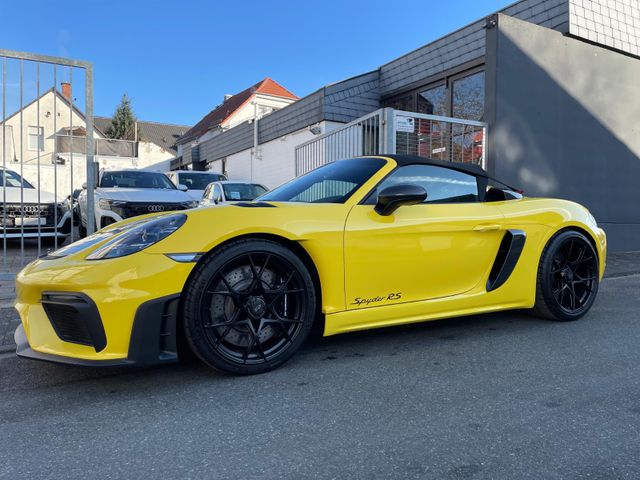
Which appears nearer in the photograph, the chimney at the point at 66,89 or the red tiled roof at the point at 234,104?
the chimney at the point at 66,89

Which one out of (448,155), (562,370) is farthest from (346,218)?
(448,155)

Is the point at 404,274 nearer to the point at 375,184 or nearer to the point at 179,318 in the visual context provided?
the point at 375,184

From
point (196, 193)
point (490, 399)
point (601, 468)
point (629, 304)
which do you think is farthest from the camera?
point (196, 193)

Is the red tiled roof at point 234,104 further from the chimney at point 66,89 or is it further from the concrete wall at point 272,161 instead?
the chimney at point 66,89

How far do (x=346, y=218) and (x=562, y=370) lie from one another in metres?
1.54

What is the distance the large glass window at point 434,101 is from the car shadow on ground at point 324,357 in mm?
8702

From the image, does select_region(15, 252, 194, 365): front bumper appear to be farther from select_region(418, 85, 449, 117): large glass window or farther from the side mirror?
select_region(418, 85, 449, 117): large glass window

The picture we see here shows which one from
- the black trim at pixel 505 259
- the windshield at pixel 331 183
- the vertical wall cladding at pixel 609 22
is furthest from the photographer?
the vertical wall cladding at pixel 609 22

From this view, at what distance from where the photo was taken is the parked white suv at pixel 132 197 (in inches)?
285

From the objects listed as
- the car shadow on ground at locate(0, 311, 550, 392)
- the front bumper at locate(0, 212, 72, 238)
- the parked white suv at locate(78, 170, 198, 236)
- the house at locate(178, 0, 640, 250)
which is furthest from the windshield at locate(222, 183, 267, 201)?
the car shadow on ground at locate(0, 311, 550, 392)

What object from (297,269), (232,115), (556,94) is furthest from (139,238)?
(232,115)

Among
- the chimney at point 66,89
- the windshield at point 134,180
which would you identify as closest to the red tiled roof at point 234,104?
the windshield at point 134,180

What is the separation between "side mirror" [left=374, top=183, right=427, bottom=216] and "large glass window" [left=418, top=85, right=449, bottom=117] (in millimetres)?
9362

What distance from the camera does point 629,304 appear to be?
480 centimetres
